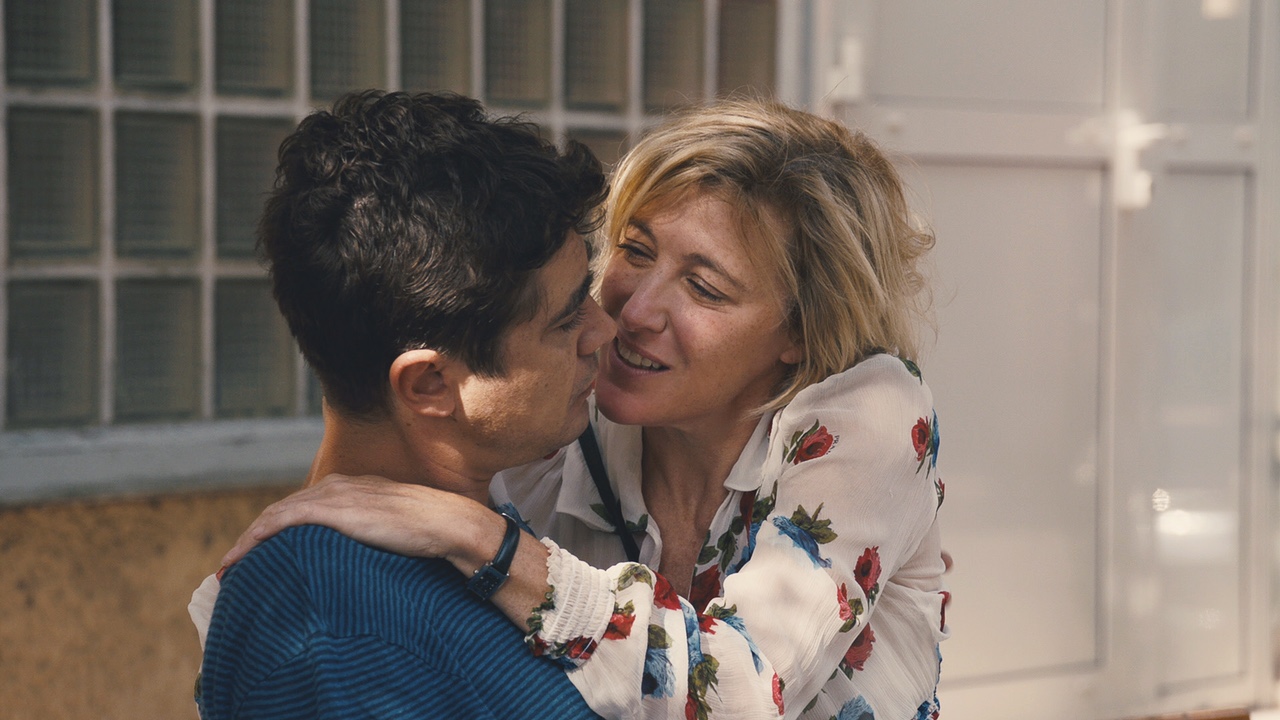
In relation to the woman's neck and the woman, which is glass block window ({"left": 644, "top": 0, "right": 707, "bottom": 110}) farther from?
the woman's neck

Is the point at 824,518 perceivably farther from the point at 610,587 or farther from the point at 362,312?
the point at 362,312

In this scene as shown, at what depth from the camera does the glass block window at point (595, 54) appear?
3568 millimetres

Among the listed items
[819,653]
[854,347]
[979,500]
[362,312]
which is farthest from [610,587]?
[979,500]

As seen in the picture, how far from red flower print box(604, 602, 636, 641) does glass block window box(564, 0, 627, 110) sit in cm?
235

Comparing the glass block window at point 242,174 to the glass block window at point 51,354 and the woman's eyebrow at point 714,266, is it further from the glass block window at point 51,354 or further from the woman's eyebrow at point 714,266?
the woman's eyebrow at point 714,266

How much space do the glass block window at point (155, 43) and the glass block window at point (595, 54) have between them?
3.31 feet

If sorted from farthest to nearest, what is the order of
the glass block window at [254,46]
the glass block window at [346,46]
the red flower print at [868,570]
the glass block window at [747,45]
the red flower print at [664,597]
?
the glass block window at [747,45] → the glass block window at [346,46] → the glass block window at [254,46] → the red flower print at [868,570] → the red flower print at [664,597]

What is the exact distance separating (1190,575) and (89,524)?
10.9 ft

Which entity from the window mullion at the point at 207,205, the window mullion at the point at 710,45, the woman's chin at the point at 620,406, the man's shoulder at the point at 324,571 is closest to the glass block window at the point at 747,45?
the window mullion at the point at 710,45

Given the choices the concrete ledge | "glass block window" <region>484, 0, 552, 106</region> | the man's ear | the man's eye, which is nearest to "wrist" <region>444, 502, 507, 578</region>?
the man's ear

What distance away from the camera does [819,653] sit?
5.20ft

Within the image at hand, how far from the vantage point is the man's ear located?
1449 millimetres

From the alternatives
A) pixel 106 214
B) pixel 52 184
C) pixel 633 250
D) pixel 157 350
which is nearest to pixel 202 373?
pixel 157 350

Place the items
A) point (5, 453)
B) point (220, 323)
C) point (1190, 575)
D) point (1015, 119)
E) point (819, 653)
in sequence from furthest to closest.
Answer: point (1190, 575) → point (1015, 119) → point (220, 323) → point (5, 453) → point (819, 653)
